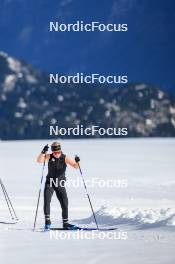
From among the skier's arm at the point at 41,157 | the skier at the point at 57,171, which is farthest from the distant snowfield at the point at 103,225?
the skier's arm at the point at 41,157

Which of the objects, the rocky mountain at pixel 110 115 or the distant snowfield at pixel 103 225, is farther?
the rocky mountain at pixel 110 115

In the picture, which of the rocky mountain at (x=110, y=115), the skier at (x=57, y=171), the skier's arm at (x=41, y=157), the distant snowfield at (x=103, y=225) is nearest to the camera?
the distant snowfield at (x=103, y=225)

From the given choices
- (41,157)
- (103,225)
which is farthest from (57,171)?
(103,225)

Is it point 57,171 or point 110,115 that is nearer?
point 57,171

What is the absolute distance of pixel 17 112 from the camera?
199500 millimetres

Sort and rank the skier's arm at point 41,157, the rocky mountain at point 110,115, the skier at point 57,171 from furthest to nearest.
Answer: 1. the rocky mountain at point 110,115
2. the skier at point 57,171
3. the skier's arm at point 41,157

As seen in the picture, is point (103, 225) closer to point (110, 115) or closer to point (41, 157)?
point (41, 157)

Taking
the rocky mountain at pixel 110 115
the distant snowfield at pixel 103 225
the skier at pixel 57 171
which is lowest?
the distant snowfield at pixel 103 225

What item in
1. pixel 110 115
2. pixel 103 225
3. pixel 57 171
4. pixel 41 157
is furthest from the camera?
pixel 110 115

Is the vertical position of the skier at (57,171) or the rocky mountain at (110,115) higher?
the rocky mountain at (110,115)

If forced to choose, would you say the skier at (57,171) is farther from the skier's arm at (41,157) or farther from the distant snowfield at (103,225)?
the distant snowfield at (103,225)

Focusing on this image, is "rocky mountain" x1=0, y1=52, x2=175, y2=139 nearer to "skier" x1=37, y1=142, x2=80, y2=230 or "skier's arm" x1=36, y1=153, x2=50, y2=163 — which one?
"skier" x1=37, y1=142, x2=80, y2=230

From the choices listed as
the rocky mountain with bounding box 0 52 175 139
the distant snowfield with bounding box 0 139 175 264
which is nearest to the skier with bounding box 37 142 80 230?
the distant snowfield with bounding box 0 139 175 264

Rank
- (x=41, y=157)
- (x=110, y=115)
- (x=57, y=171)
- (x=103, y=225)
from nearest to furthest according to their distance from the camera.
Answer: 1. (x=41, y=157)
2. (x=57, y=171)
3. (x=103, y=225)
4. (x=110, y=115)
